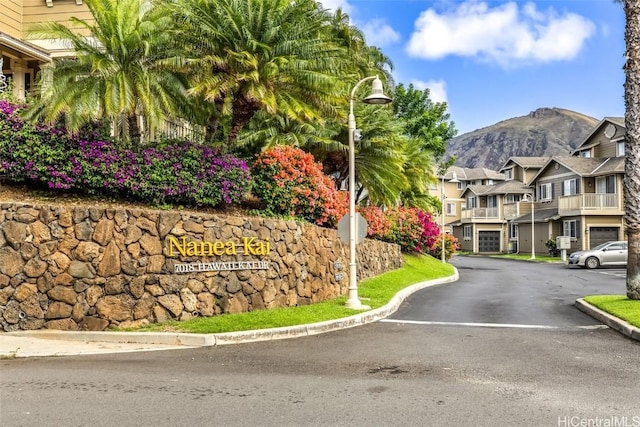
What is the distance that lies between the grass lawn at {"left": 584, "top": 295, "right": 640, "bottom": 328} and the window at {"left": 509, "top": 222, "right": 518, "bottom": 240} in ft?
140

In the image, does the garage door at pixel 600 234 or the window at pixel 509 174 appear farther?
the window at pixel 509 174

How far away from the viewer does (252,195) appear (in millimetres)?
15445

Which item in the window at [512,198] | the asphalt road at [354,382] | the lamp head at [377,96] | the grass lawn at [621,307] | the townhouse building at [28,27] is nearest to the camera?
the asphalt road at [354,382]

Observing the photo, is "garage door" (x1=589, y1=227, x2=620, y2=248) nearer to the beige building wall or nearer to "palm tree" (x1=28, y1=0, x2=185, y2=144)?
"palm tree" (x1=28, y1=0, x2=185, y2=144)

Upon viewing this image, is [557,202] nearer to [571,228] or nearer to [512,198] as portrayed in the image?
[571,228]

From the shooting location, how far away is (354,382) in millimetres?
7023

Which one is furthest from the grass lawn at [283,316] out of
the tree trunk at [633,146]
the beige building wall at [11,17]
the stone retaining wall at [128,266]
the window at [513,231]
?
the window at [513,231]

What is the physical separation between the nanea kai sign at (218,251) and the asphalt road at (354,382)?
2.59m

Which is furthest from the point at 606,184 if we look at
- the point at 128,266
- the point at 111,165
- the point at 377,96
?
the point at 128,266

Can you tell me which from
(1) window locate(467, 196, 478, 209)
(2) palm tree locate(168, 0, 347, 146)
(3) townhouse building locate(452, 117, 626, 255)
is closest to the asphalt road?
(2) palm tree locate(168, 0, 347, 146)

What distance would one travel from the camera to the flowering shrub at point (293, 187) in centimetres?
1527

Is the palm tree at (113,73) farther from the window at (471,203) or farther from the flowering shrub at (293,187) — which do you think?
the window at (471,203)

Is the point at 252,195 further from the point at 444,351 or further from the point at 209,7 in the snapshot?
the point at 444,351

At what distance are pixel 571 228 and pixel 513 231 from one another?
44.2 ft
